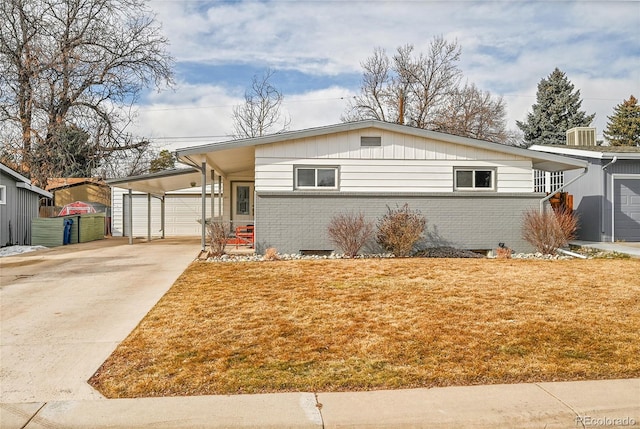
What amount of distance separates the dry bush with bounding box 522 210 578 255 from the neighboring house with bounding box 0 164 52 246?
16.7 m

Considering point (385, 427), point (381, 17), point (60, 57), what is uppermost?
point (60, 57)

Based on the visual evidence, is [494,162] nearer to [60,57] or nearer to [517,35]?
[517,35]

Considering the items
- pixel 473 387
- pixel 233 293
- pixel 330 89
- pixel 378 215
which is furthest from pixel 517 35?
pixel 330 89

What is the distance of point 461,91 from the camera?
3225 cm

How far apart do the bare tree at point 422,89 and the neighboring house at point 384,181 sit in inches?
713

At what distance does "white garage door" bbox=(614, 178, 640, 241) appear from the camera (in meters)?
15.2

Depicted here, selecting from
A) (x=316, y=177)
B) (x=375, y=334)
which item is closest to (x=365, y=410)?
(x=375, y=334)

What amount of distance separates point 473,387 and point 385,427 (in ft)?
3.34

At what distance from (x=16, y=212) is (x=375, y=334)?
1691 cm

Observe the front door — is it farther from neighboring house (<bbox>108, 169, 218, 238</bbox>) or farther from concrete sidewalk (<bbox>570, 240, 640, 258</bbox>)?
concrete sidewalk (<bbox>570, 240, 640, 258</bbox>)

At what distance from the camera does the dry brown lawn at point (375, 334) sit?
418cm

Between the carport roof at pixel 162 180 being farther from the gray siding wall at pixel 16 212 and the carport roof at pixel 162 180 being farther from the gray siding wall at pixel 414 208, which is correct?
the gray siding wall at pixel 414 208

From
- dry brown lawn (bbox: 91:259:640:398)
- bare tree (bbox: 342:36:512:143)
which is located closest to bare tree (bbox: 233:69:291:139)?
bare tree (bbox: 342:36:512:143)

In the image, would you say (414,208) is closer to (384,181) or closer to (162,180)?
(384,181)
